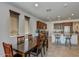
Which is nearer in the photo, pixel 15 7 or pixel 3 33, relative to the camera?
pixel 3 33

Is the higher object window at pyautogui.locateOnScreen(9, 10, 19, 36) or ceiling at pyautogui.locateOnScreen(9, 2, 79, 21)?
ceiling at pyautogui.locateOnScreen(9, 2, 79, 21)

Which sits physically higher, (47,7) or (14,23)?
(47,7)

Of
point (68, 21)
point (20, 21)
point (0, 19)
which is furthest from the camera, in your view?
point (68, 21)

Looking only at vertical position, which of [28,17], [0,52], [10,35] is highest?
[28,17]

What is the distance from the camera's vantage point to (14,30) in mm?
5836

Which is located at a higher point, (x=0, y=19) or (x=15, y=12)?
→ (x=15, y=12)

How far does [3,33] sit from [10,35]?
0.64 m

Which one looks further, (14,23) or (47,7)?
(47,7)

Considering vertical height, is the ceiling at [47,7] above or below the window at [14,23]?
above

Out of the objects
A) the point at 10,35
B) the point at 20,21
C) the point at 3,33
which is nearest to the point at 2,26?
the point at 3,33

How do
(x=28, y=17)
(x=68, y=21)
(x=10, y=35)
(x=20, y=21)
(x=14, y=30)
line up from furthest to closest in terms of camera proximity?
(x=68, y=21)
(x=28, y=17)
(x=20, y=21)
(x=14, y=30)
(x=10, y=35)

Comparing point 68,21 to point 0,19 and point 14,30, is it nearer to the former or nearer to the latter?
point 14,30

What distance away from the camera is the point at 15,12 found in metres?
5.54

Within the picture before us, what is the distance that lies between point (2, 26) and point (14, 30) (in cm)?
128
